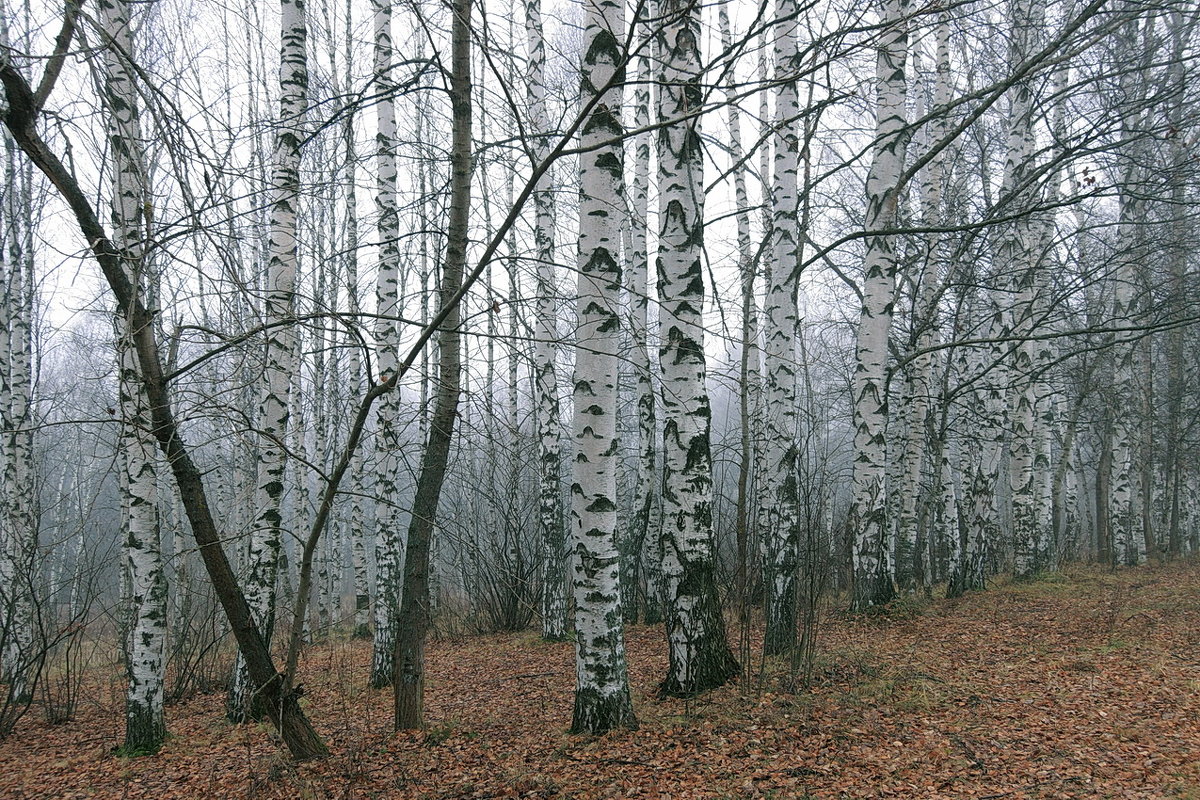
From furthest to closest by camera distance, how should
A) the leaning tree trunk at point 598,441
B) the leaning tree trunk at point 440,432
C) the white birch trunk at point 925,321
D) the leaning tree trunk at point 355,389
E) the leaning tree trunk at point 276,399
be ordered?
the leaning tree trunk at point 355,389 < the white birch trunk at point 925,321 < the leaning tree trunk at point 276,399 < the leaning tree trunk at point 598,441 < the leaning tree trunk at point 440,432

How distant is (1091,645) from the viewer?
6.39 m

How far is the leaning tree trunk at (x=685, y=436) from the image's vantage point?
5188mm

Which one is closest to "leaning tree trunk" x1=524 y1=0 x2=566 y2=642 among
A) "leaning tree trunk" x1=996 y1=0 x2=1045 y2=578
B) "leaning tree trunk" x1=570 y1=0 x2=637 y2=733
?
"leaning tree trunk" x1=570 y1=0 x2=637 y2=733

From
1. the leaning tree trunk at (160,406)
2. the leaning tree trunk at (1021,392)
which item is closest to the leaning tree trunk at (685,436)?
the leaning tree trunk at (160,406)

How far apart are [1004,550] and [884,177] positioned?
11823 mm

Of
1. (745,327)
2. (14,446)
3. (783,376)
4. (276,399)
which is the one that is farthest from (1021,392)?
(14,446)

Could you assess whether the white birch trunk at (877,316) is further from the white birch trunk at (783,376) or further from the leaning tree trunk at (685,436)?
the leaning tree trunk at (685,436)

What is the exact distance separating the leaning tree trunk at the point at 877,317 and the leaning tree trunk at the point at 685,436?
3024mm

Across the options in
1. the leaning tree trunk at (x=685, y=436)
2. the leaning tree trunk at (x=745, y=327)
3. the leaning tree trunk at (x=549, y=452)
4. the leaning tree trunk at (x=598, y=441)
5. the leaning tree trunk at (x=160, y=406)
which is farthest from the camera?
the leaning tree trunk at (x=549, y=452)

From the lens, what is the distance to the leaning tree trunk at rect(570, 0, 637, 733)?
14.5 ft

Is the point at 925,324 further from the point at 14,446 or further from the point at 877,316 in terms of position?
the point at 14,446

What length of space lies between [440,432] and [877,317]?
5.18 m

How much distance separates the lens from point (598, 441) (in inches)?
175

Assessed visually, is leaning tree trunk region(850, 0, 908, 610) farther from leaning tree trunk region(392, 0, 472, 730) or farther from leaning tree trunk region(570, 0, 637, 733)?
leaning tree trunk region(392, 0, 472, 730)
